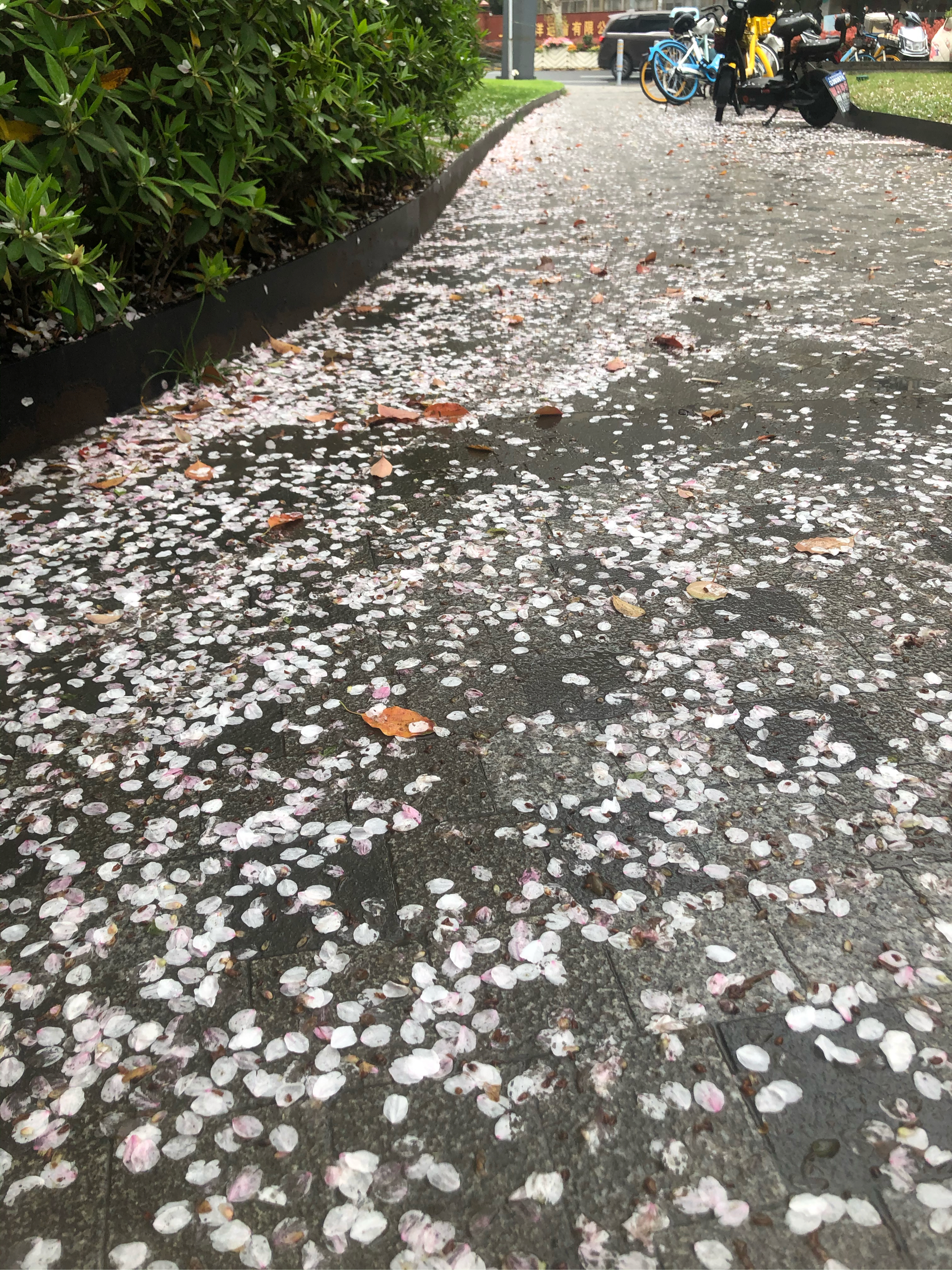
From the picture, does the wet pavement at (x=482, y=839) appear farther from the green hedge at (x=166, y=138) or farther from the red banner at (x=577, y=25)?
the red banner at (x=577, y=25)

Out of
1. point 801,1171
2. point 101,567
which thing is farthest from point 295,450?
point 801,1171

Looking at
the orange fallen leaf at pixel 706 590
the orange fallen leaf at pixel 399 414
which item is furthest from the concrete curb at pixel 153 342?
the orange fallen leaf at pixel 706 590

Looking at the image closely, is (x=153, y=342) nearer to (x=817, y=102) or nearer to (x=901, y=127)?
(x=901, y=127)

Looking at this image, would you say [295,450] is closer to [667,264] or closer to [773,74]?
[667,264]

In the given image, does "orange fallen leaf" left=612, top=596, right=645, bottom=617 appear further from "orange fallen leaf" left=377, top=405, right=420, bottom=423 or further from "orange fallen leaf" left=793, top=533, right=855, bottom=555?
"orange fallen leaf" left=377, top=405, right=420, bottom=423

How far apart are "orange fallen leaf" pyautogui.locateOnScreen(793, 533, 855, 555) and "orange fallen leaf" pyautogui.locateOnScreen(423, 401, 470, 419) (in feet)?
5.71

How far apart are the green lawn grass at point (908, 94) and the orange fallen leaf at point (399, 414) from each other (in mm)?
11823

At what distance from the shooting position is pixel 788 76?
14500mm

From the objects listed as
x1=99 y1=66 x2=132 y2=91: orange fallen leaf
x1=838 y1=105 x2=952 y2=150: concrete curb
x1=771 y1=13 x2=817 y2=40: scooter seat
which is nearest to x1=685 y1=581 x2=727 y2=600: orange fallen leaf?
x1=99 y1=66 x2=132 y2=91: orange fallen leaf

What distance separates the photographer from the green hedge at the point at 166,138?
10.1 feet

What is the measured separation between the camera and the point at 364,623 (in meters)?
2.62

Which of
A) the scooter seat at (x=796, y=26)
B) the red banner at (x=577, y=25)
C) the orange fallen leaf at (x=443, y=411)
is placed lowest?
the orange fallen leaf at (x=443, y=411)

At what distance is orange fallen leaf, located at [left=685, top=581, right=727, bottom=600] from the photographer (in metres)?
2.69

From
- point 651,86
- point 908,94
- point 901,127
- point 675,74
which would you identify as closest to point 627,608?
point 901,127
